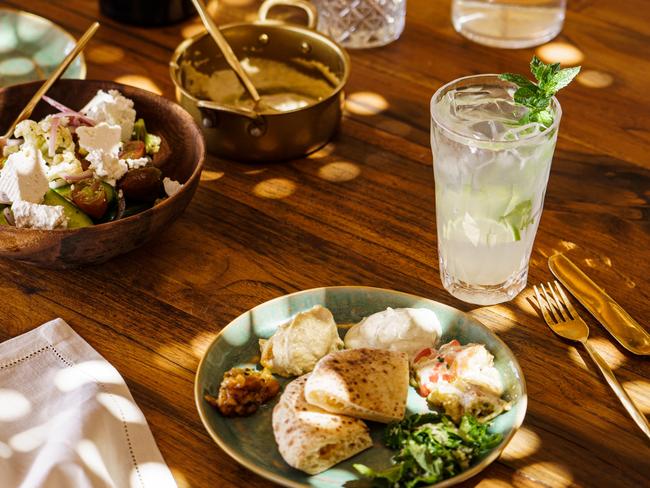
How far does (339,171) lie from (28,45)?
2.55ft

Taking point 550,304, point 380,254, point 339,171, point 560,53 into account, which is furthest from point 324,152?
point 560,53

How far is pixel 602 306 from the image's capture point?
1.39m

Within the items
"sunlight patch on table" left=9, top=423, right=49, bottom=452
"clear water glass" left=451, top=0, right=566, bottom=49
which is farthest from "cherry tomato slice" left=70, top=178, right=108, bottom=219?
"clear water glass" left=451, top=0, right=566, bottom=49

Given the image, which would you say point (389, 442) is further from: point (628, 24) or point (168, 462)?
point (628, 24)

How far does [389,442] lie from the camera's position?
3.72ft

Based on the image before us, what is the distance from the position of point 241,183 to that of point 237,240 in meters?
0.16

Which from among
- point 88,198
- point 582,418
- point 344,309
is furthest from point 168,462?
point 582,418

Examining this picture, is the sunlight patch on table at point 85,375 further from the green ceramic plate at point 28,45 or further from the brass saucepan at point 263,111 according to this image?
the green ceramic plate at point 28,45

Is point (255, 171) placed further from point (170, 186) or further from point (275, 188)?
point (170, 186)

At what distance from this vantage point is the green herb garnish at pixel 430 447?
1079 millimetres

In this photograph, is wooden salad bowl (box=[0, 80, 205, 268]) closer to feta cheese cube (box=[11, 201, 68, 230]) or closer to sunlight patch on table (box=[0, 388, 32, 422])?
feta cheese cube (box=[11, 201, 68, 230])

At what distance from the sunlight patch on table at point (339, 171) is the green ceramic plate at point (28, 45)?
2.16 feet

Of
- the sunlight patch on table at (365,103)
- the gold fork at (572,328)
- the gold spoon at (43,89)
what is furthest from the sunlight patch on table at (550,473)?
the gold spoon at (43,89)

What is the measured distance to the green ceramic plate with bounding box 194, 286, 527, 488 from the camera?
1106 mm
